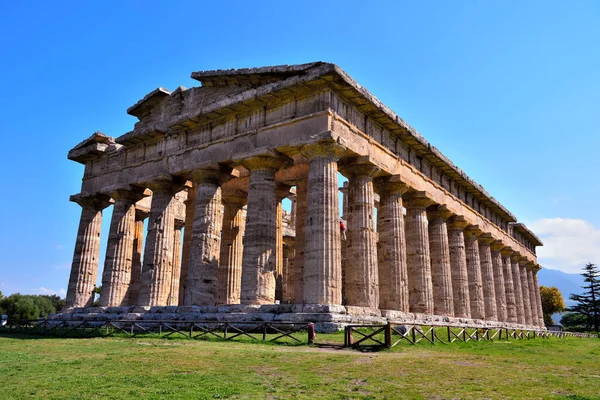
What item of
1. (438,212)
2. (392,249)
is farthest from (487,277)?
(392,249)

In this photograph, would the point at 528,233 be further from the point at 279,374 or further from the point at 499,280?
the point at 279,374

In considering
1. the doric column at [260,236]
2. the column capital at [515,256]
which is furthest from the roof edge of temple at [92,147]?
the column capital at [515,256]

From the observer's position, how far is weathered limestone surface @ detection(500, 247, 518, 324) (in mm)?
39625

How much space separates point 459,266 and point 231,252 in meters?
14.7

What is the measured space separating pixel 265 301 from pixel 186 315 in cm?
→ 373

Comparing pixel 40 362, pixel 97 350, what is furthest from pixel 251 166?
pixel 40 362

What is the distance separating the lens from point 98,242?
2977 cm

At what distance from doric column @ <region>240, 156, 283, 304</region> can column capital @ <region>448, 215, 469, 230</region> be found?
14.5m

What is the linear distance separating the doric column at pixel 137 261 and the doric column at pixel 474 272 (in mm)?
21931

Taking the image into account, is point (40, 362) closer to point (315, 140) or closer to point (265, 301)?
point (265, 301)

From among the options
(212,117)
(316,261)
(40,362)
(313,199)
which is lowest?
(40,362)

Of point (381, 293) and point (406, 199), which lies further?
point (406, 199)

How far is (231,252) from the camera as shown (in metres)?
27.9

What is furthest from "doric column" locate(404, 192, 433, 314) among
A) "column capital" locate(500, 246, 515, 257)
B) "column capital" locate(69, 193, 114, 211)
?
"column capital" locate(69, 193, 114, 211)
